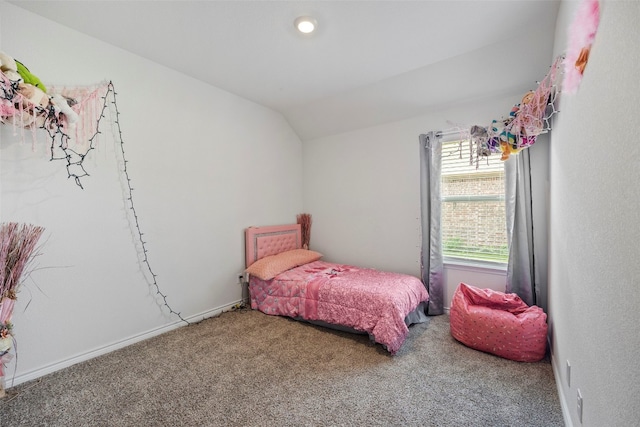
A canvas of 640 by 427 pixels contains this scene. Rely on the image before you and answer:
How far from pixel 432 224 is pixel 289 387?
7.29 ft

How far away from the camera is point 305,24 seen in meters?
2.12

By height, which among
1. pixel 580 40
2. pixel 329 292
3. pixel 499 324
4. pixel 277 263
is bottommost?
pixel 499 324

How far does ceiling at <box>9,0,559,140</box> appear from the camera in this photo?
198 cm

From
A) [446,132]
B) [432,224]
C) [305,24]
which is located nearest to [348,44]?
[305,24]

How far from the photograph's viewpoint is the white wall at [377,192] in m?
3.10

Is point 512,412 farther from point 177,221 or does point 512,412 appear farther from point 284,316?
point 177,221

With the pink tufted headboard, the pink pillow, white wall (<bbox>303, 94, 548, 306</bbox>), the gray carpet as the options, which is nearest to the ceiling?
white wall (<bbox>303, 94, 548, 306</bbox>)

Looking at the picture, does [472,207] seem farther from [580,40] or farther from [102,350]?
[102,350]

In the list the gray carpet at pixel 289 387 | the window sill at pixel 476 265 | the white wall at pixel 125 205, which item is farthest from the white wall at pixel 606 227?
the white wall at pixel 125 205

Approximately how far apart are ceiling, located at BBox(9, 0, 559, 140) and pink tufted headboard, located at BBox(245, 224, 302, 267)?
1.71 metres

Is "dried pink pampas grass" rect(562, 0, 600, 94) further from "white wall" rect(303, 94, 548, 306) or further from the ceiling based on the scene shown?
"white wall" rect(303, 94, 548, 306)

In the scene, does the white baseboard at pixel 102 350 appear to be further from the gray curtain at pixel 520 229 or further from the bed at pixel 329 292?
the gray curtain at pixel 520 229

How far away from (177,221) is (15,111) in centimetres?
141

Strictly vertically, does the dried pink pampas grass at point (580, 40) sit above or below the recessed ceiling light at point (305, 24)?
below
